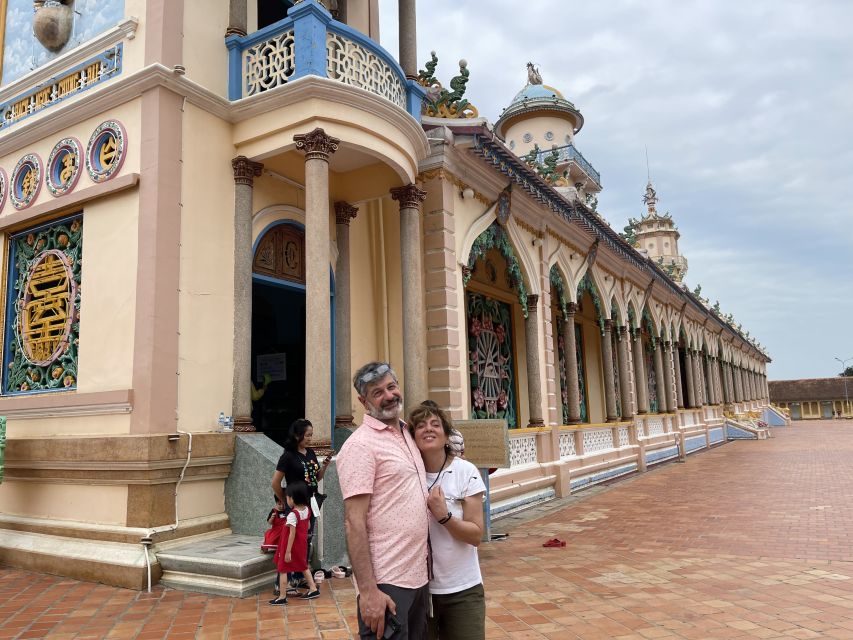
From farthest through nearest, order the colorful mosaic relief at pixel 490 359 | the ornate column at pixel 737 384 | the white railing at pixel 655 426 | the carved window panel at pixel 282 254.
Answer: the ornate column at pixel 737 384 → the white railing at pixel 655 426 → the colorful mosaic relief at pixel 490 359 → the carved window panel at pixel 282 254

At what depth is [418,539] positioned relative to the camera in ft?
8.13

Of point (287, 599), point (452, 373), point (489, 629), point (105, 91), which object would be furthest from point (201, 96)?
point (489, 629)

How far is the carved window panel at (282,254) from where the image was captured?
754 cm

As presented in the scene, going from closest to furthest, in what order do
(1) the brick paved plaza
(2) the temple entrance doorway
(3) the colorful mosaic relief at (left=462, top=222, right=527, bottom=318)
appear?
1. (1) the brick paved plaza
2. (2) the temple entrance doorway
3. (3) the colorful mosaic relief at (left=462, top=222, right=527, bottom=318)

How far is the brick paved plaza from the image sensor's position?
14.2 ft

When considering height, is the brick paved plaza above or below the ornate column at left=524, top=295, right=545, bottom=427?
below

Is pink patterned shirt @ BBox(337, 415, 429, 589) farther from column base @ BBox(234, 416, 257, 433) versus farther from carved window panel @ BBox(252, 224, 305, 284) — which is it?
carved window panel @ BBox(252, 224, 305, 284)

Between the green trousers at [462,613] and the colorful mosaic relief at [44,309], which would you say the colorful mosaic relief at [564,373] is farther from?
the green trousers at [462,613]

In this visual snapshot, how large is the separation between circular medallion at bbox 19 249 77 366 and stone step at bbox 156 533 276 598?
281cm

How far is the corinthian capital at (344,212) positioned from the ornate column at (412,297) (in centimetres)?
72

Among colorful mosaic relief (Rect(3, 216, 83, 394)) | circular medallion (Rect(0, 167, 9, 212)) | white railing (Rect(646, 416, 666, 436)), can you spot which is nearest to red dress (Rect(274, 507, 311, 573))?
colorful mosaic relief (Rect(3, 216, 83, 394))

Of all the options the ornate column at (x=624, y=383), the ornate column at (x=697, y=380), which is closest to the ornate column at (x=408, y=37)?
the ornate column at (x=624, y=383)

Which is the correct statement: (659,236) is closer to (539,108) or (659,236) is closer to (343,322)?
(539,108)

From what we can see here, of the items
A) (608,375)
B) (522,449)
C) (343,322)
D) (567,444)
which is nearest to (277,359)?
(343,322)
